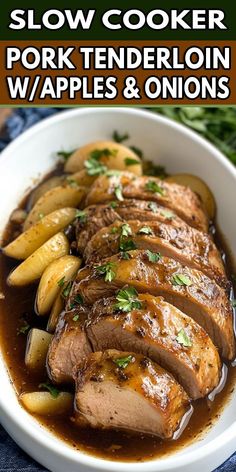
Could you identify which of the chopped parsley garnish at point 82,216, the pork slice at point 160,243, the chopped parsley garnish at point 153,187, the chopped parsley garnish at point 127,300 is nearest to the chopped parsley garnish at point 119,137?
the chopped parsley garnish at point 153,187

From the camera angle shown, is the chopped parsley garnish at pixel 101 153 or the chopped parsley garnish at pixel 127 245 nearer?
the chopped parsley garnish at pixel 127 245

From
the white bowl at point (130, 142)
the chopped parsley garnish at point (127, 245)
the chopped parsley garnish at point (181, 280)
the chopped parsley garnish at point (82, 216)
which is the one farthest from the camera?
the white bowl at point (130, 142)

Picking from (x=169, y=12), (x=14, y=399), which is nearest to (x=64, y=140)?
(x=169, y=12)

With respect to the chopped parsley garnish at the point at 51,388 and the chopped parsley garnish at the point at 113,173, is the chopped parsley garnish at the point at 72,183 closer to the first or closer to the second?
the chopped parsley garnish at the point at 113,173

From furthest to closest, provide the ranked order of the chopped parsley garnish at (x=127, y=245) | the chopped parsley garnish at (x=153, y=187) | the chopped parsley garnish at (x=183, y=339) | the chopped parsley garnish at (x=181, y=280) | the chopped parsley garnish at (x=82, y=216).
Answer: the chopped parsley garnish at (x=153, y=187)
the chopped parsley garnish at (x=82, y=216)
the chopped parsley garnish at (x=127, y=245)
the chopped parsley garnish at (x=181, y=280)
the chopped parsley garnish at (x=183, y=339)

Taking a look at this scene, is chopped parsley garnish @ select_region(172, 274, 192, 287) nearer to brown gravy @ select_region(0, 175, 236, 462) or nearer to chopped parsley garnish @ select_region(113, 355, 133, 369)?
chopped parsley garnish @ select_region(113, 355, 133, 369)

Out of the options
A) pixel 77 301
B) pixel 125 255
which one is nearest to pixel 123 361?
pixel 77 301

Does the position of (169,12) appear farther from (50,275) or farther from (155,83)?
(50,275)
